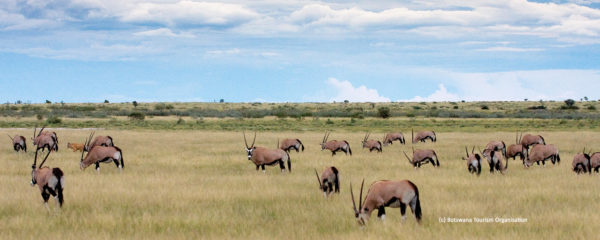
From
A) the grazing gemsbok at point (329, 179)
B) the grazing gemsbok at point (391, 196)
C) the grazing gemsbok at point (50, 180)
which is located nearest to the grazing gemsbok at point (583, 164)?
the grazing gemsbok at point (329, 179)

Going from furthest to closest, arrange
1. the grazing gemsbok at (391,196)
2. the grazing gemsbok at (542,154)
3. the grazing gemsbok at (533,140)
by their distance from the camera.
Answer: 1. the grazing gemsbok at (533,140)
2. the grazing gemsbok at (542,154)
3. the grazing gemsbok at (391,196)

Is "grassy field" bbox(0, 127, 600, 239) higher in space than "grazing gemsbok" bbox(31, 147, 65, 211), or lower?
lower

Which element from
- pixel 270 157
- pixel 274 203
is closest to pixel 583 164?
pixel 270 157

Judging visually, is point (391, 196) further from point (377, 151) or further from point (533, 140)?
point (533, 140)

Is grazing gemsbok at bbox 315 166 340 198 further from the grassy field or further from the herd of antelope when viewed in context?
the grassy field

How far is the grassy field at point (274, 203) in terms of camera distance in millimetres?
10617

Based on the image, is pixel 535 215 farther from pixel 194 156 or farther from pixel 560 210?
pixel 194 156

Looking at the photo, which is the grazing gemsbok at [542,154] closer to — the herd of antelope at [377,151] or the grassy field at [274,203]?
the herd of antelope at [377,151]

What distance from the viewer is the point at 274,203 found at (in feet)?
45.4

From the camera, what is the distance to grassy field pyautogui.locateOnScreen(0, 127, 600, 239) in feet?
34.8

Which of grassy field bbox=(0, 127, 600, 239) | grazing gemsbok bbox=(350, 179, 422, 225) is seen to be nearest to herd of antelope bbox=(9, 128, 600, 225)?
grazing gemsbok bbox=(350, 179, 422, 225)

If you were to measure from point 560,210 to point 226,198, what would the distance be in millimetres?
7583

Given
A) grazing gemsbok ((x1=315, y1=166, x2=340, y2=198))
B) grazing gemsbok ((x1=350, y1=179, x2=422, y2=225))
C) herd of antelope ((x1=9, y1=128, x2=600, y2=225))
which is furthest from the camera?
grazing gemsbok ((x1=315, y1=166, x2=340, y2=198))

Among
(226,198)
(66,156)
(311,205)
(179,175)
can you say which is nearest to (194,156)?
(66,156)
